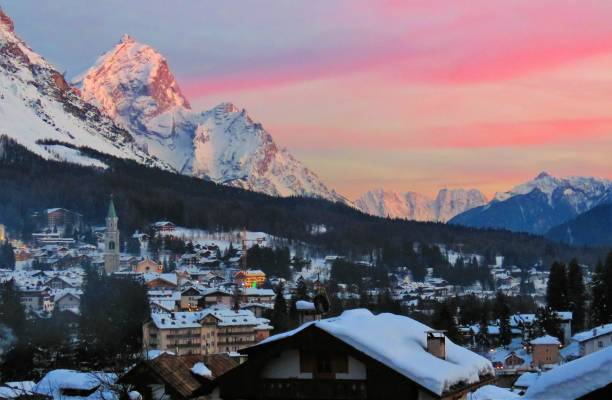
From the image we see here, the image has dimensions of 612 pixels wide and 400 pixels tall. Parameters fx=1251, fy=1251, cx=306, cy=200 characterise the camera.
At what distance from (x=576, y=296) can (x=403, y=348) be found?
10034 cm

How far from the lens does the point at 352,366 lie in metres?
19.9

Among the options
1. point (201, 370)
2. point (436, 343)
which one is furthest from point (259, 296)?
point (436, 343)

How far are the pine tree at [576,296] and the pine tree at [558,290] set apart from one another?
466mm

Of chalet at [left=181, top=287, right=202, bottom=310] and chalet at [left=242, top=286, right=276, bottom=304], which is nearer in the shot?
chalet at [left=181, top=287, right=202, bottom=310]

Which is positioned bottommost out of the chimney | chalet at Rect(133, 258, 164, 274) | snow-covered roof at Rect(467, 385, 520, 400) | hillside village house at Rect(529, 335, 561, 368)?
hillside village house at Rect(529, 335, 561, 368)

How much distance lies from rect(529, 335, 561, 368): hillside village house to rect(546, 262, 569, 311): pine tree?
61.8 ft

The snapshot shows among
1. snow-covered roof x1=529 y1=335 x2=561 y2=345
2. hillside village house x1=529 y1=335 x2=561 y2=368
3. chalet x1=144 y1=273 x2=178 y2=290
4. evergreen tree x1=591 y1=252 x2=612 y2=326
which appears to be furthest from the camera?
chalet x1=144 y1=273 x2=178 y2=290

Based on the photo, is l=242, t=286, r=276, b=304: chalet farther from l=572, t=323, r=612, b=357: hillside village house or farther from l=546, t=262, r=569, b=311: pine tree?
l=572, t=323, r=612, b=357: hillside village house

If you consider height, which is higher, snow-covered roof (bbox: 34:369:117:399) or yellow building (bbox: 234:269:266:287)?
yellow building (bbox: 234:269:266:287)

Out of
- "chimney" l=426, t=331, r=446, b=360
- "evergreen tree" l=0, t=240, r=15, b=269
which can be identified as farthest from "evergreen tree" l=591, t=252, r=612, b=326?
"evergreen tree" l=0, t=240, r=15, b=269

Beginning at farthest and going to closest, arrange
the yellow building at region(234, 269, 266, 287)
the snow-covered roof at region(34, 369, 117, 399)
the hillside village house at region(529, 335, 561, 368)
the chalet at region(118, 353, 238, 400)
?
the yellow building at region(234, 269, 266, 287)
the hillside village house at region(529, 335, 561, 368)
the snow-covered roof at region(34, 369, 117, 399)
the chalet at region(118, 353, 238, 400)

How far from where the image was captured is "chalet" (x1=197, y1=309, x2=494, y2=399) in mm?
19234

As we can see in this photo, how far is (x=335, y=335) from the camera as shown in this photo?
778 inches

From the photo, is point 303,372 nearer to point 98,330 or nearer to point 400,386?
point 400,386
